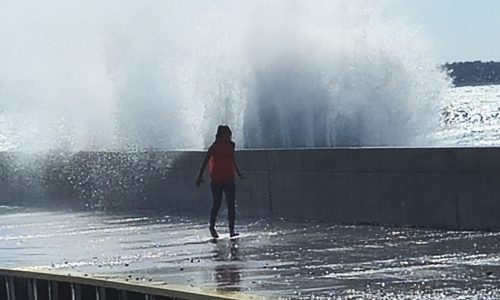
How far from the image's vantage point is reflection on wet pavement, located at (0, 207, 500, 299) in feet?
39.4

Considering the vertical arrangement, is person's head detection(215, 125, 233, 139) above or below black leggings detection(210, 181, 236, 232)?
above

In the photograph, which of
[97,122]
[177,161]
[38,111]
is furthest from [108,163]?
[38,111]

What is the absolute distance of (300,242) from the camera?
16.5 meters

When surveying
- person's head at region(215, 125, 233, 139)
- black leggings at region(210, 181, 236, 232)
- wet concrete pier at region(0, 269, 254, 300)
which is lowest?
wet concrete pier at region(0, 269, 254, 300)

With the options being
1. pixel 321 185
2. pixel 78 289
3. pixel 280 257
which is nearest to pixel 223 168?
pixel 321 185

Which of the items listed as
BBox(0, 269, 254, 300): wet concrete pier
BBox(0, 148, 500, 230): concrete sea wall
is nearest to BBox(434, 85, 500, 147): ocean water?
BBox(0, 148, 500, 230): concrete sea wall

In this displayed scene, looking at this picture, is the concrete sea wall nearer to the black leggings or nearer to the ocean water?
the black leggings

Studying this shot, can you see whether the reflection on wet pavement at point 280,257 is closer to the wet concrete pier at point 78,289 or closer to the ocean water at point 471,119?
the wet concrete pier at point 78,289

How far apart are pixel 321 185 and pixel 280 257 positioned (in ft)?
14.1

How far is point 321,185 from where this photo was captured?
19.0m

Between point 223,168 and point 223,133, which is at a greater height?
point 223,133

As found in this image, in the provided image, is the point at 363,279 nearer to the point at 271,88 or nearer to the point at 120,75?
the point at 271,88

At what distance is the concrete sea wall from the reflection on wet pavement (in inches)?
11.9

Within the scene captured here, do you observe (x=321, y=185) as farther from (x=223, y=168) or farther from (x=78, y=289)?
(x=78, y=289)
